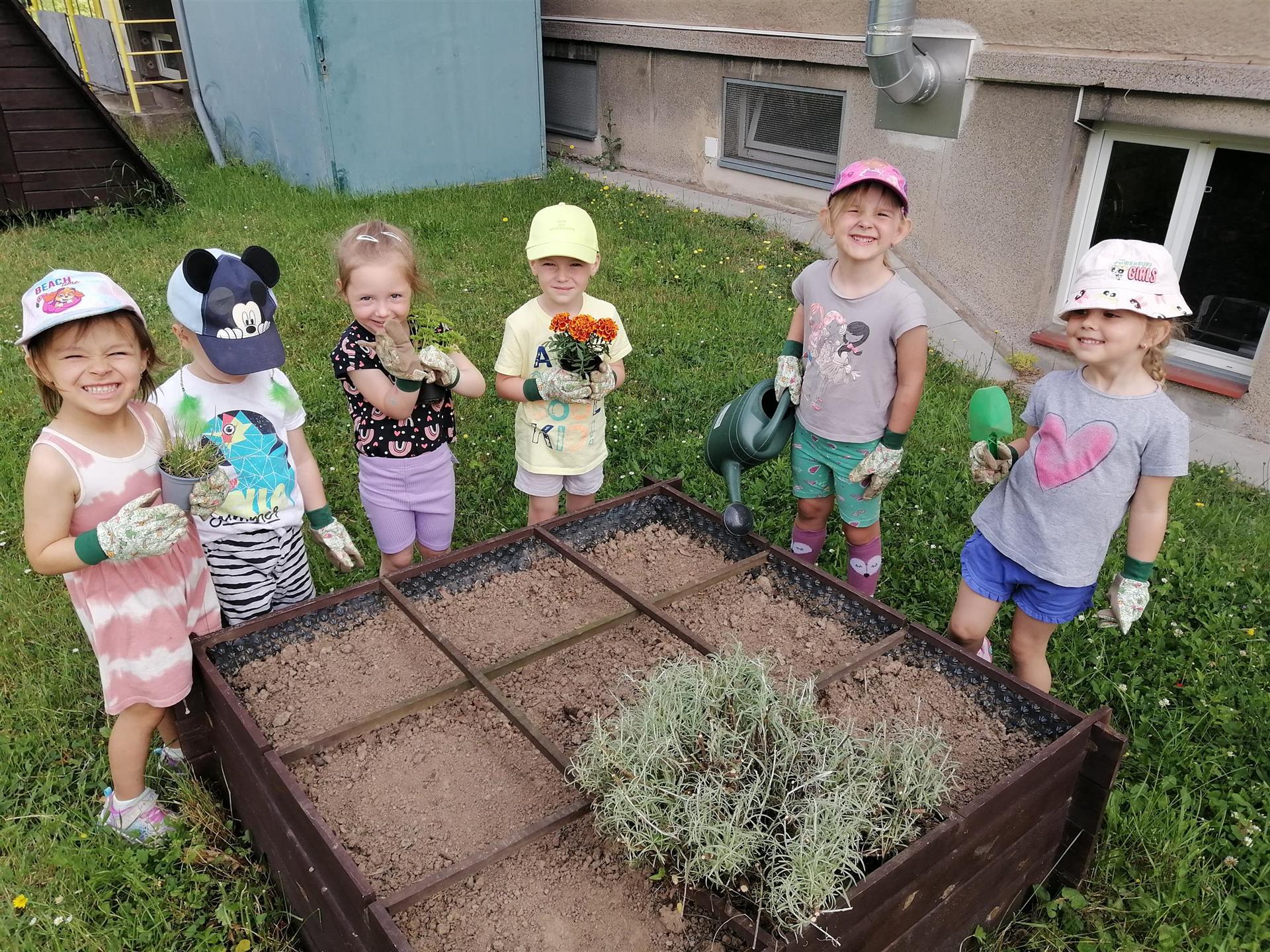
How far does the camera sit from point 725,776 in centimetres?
171

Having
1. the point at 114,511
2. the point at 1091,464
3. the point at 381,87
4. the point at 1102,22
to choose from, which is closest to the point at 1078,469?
the point at 1091,464

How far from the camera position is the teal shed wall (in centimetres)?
840

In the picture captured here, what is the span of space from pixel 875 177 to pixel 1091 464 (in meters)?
1.00

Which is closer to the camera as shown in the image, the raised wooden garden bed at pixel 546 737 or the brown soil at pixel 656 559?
the raised wooden garden bed at pixel 546 737

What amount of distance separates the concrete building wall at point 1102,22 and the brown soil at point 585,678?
415cm

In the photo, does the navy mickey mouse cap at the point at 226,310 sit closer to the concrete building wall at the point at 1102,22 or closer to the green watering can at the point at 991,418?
the green watering can at the point at 991,418

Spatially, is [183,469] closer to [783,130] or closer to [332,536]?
[332,536]

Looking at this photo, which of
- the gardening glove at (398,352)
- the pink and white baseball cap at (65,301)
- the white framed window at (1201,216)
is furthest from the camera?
the white framed window at (1201,216)

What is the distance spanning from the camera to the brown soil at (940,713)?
2094 millimetres

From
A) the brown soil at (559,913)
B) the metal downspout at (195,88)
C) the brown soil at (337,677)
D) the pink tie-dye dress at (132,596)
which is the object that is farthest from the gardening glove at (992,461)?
the metal downspout at (195,88)

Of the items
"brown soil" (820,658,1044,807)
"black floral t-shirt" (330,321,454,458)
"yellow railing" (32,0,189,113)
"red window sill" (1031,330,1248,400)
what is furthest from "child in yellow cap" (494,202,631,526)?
"yellow railing" (32,0,189,113)

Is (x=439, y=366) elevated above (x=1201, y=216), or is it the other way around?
(x=439, y=366)

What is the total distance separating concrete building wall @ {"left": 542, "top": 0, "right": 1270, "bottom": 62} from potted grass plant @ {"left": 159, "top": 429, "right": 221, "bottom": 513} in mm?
4886

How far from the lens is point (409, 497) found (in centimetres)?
290
